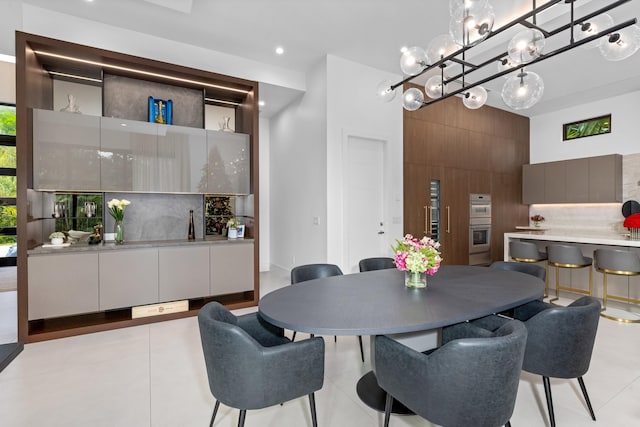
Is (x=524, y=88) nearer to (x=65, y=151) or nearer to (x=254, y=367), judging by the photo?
(x=254, y=367)

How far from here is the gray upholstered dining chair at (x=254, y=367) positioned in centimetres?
143

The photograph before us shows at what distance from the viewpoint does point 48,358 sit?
2742 millimetres

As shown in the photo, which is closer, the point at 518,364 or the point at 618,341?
the point at 518,364

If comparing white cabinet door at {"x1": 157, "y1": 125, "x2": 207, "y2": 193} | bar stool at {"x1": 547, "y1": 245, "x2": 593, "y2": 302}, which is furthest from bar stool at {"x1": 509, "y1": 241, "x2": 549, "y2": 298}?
white cabinet door at {"x1": 157, "y1": 125, "x2": 207, "y2": 193}

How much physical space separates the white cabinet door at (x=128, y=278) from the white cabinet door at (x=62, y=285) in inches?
3.5

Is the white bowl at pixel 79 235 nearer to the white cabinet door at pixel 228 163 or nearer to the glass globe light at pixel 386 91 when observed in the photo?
the white cabinet door at pixel 228 163

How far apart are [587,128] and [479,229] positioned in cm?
286

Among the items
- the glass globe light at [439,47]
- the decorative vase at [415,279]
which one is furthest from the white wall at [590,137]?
the decorative vase at [415,279]

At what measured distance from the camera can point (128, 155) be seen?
3.62 m

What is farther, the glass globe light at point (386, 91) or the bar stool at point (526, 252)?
the bar stool at point (526, 252)

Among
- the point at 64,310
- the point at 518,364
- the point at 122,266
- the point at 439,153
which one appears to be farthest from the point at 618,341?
the point at 64,310

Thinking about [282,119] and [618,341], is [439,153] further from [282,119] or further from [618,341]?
[618,341]

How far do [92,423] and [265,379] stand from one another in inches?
52.3

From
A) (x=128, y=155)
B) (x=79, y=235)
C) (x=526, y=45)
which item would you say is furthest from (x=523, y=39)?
(x=79, y=235)
